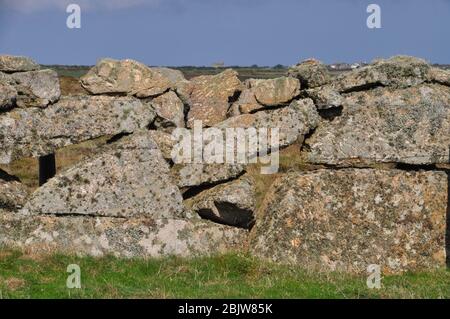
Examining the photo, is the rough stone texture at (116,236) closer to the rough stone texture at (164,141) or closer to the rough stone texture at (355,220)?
the rough stone texture at (355,220)

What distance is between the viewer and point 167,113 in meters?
16.2

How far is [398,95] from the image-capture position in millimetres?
16328

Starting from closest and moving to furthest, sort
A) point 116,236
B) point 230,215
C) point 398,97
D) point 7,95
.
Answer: point 116,236 < point 7,95 < point 230,215 < point 398,97

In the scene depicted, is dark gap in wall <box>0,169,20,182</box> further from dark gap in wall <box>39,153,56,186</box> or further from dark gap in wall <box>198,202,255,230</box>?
dark gap in wall <box>198,202,255,230</box>

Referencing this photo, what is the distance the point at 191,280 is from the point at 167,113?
428 centimetres

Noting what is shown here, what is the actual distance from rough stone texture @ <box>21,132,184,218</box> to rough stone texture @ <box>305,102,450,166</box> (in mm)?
3035

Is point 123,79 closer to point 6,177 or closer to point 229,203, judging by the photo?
point 6,177

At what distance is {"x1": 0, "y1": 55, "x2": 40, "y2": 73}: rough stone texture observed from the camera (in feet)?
52.2

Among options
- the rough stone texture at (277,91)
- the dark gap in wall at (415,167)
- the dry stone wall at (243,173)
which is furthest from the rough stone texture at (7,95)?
the dark gap in wall at (415,167)

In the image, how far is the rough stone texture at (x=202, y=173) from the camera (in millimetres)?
15820

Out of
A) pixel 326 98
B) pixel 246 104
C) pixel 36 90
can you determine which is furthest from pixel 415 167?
pixel 36 90

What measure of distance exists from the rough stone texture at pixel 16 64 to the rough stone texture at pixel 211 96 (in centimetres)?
323
